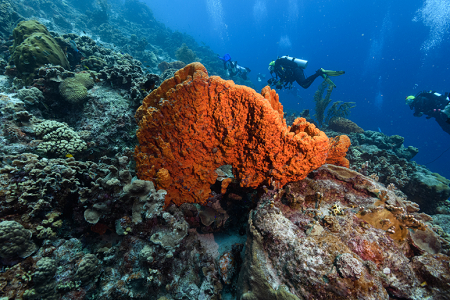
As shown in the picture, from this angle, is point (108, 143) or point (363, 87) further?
point (363, 87)

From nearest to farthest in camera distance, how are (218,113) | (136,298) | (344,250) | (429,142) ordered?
(344,250), (136,298), (218,113), (429,142)

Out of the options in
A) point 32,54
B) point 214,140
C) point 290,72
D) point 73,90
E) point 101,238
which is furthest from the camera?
point 290,72

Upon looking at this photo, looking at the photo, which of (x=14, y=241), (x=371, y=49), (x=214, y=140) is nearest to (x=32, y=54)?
(x=14, y=241)

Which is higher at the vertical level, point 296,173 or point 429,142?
point 429,142

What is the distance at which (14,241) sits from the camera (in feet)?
6.92

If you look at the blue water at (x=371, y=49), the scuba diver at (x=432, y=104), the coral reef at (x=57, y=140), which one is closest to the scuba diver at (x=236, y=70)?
the scuba diver at (x=432, y=104)

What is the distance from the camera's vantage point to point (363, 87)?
9062 centimetres

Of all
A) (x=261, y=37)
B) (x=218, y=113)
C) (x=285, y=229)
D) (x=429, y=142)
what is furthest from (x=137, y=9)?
(x=261, y=37)

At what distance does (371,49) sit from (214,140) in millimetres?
132931

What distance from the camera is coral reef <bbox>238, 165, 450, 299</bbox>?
1812mm

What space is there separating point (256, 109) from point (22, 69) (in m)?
7.93

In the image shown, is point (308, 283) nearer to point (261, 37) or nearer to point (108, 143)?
point (108, 143)

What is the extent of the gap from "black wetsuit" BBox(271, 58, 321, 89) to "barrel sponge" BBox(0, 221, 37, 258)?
12.2m

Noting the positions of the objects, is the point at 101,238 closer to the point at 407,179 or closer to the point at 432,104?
the point at 407,179
